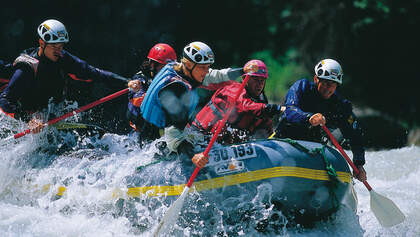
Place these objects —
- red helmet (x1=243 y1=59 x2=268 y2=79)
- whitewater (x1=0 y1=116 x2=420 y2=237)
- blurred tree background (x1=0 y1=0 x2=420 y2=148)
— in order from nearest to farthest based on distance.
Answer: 1. whitewater (x1=0 y1=116 x2=420 y2=237)
2. red helmet (x1=243 y1=59 x2=268 y2=79)
3. blurred tree background (x1=0 y1=0 x2=420 y2=148)

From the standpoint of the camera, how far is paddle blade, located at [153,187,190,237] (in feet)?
15.7

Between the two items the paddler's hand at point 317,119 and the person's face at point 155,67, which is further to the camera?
the person's face at point 155,67

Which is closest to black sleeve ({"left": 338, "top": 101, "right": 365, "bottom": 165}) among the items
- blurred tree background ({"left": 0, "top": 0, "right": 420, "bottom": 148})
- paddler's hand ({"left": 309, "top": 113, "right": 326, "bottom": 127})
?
paddler's hand ({"left": 309, "top": 113, "right": 326, "bottom": 127})

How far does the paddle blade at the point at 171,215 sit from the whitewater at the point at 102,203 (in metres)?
0.20

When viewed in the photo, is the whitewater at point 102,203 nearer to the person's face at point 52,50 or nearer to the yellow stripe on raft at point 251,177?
the yellow stripe on raft at point 251,177

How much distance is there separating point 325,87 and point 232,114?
1.13 metres

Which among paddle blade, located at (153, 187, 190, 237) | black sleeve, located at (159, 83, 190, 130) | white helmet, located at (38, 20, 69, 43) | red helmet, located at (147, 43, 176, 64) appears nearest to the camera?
paddle blade, located at (153, 187, 190, 237)

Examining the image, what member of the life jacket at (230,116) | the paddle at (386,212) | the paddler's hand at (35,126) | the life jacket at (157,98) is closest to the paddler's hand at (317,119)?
the paddle at (386,212)

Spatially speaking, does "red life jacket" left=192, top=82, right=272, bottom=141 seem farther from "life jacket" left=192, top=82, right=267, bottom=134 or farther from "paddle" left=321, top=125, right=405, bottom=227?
"paddle" left=321, top=125, right=405, bottom=227

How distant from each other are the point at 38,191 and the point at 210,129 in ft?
6.84

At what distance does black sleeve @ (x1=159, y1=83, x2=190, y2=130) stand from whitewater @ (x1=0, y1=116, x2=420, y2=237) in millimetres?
642

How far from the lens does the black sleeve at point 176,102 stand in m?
4.91

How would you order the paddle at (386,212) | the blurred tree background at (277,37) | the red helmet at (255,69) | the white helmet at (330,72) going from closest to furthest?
1. the paddle at (386,212)
2. the white helmet at (330,72)
3. the red helmet at (255,69)
4. the blurred tree background at (277,37)

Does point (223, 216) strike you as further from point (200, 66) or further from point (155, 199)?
point (200, 66)
